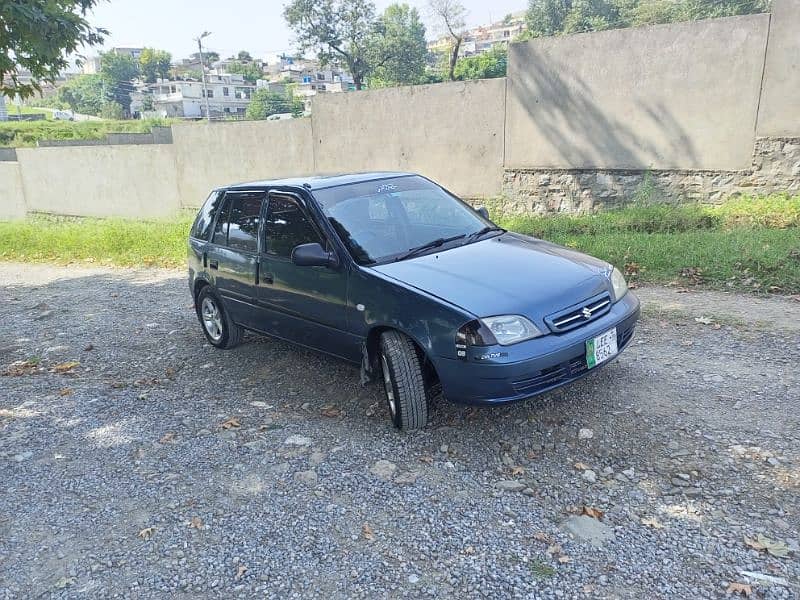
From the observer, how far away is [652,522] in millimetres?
2928

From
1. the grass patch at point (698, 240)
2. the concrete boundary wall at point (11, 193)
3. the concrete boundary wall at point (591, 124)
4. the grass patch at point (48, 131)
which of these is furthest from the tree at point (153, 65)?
the grass patch at point (698, 240)

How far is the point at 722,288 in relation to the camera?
21.3ft

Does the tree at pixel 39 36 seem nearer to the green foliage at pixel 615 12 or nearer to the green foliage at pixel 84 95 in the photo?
the green foliage at pixel 615 12

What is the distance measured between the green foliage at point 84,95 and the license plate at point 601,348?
136m

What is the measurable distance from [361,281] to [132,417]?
2.11 metres

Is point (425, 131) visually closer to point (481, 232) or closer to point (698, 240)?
point (698, 240)

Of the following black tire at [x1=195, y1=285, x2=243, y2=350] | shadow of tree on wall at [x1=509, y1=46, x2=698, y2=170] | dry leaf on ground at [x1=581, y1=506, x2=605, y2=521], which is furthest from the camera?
shadow of tree on wall at [x1=509, y1=46, x2=698, y2=170]

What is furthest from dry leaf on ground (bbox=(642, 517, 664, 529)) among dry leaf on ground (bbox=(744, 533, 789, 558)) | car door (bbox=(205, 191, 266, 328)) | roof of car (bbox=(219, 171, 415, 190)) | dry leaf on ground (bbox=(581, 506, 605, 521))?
car door (bbox=(205, 191, 266, 328))

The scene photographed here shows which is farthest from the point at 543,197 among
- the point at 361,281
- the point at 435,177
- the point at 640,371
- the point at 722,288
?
the point at 361,281

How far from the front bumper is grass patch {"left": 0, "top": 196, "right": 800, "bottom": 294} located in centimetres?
384

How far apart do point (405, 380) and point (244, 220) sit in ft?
7.69

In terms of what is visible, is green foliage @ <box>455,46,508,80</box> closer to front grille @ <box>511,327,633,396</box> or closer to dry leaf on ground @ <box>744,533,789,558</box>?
front grille @ <box>511,327,633,396</box>

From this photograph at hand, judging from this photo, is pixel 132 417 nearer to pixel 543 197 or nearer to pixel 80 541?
pixel 80 541

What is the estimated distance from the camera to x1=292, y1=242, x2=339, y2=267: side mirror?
13.7 feet
